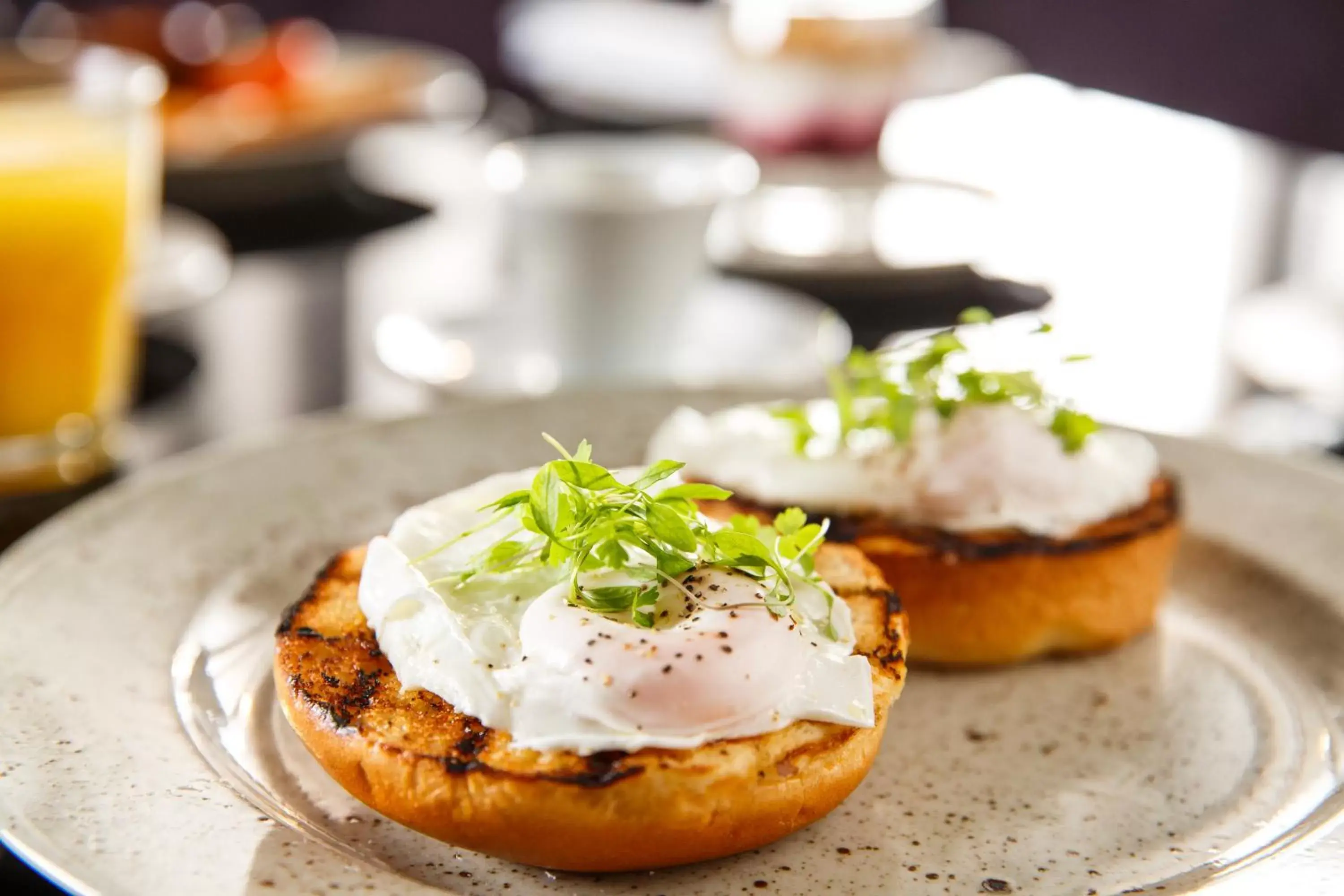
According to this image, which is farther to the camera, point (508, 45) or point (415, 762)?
point (508, 45)

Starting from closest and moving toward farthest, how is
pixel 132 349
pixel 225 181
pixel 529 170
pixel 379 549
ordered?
pixel 379 549 → pixel 132 349 → pixel 529 170 → pixel 225 181

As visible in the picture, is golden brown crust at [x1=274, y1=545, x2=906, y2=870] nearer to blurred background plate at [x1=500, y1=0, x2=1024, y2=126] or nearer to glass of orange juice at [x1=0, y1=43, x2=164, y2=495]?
glass of orange juice at [x1=0, y1=43, x2=164, y2=495]

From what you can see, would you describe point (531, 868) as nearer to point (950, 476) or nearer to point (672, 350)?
point (950, 476)

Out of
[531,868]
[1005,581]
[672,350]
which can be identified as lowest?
[672,350]

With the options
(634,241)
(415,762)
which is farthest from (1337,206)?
(415,762)

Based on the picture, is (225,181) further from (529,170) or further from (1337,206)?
(1337,206)

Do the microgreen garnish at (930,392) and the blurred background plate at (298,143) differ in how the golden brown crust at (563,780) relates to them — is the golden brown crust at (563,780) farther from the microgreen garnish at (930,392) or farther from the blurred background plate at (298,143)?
the blurred background plate at (298,143)

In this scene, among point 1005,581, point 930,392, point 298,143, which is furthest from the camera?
point 298,143

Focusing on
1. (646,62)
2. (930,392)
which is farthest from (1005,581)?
(646,62)
